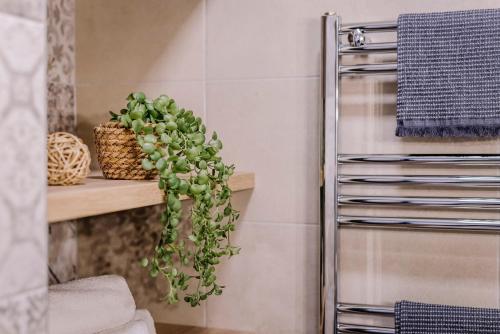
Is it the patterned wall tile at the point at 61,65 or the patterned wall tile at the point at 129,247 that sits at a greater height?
the patterned wall tile at the point at 61,65

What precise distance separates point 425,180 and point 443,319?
0.24 metres

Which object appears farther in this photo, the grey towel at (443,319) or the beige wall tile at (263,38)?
the beige wall tile at (263,38)

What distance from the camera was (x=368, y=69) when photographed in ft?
3.76

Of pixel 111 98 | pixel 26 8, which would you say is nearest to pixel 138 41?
pixel 111 98

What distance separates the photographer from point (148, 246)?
1.35 m

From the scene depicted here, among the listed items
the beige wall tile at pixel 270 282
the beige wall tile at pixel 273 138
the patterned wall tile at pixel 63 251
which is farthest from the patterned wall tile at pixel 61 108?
the beige wall tile at pixel 270 282

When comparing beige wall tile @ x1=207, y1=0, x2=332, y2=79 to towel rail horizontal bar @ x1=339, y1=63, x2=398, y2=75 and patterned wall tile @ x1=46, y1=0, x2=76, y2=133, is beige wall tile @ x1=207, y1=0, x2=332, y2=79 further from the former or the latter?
patterned wall tile @ x1=46, y1=0, x2=76, y2=133

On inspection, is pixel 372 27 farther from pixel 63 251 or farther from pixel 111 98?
pixel 63 251

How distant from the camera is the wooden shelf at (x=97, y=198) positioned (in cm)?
70

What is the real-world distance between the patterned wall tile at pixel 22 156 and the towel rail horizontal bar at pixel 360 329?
2.38 feet

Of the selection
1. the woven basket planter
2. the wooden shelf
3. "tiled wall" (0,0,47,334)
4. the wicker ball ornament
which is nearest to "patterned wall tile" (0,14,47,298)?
"tiled wall" (0,0,47,334)

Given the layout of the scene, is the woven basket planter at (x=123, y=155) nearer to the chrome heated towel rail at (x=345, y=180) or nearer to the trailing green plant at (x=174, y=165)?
the trailing green plant at (x=174, y=165)

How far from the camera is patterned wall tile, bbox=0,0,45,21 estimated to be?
1.75 feet

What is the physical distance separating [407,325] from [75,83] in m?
0.86
